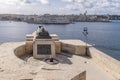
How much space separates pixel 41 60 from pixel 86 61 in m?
3.17

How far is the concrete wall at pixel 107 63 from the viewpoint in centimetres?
1412

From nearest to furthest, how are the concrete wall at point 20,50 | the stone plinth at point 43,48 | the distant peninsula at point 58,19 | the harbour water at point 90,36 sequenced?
the stone plinth at point 43,48 → the concrete wall at point 20,50 → the harbour water at point 90,36 → the distant peninsula at point 58,19

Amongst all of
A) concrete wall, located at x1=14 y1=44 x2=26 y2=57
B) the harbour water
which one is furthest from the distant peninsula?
concrete wall, located at x1=14 y1=44 x2=26 y2=57

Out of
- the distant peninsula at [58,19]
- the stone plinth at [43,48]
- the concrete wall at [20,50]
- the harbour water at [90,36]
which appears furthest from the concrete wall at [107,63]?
the distant peninsula at [58,19]

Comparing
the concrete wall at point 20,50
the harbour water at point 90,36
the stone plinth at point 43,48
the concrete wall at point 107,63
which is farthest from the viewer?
the harbour water at point 90,36

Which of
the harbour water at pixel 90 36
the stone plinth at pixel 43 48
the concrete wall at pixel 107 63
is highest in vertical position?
the stone plinth at pixel 43 48

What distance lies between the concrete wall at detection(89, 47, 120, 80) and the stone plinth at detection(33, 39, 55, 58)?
305cm

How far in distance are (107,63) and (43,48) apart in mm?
4636

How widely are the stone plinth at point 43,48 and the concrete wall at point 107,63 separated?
120 inches

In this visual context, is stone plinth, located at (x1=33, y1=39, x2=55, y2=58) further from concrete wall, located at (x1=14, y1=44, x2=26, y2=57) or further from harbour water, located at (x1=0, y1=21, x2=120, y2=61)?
harbour water, located at (x1=0, y1=21, x2=120, y2=61)

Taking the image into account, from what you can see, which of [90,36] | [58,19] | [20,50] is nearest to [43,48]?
[20,50]

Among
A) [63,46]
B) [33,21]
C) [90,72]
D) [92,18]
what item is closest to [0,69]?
[90,72]

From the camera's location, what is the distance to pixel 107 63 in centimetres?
1580

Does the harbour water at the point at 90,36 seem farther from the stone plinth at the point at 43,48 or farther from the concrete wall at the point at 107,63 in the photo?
the stone plinth at the point at 43,48
